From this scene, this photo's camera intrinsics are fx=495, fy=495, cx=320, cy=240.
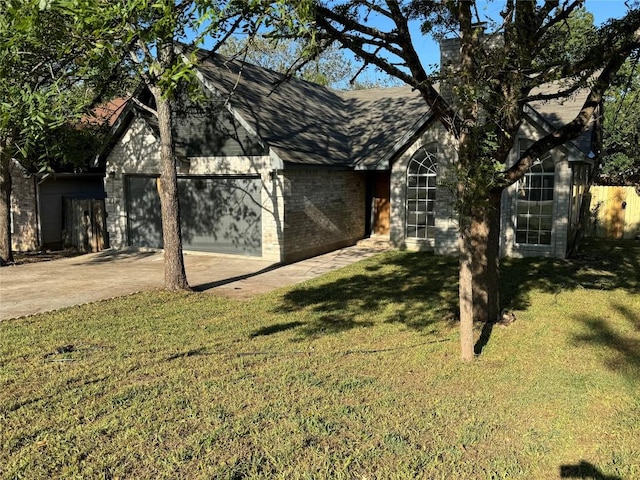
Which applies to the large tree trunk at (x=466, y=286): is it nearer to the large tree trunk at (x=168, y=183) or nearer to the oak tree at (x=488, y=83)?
the oak tree at (x=488, y=83)

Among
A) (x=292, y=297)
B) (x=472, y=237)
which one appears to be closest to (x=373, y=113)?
(x=292, y=297)

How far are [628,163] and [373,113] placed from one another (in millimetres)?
16773

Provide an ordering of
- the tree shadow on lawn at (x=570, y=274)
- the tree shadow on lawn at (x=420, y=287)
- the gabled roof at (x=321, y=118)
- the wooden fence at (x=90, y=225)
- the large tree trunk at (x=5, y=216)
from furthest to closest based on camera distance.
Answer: the wooden fence at (x=90, y=225) < the large tree trunk at (x=5, y=216) < the gabled roof at (x=321, y=118) < the tree shadow on lawn at (x=570, y=274) < the tree shadow on lawn at (x=420, y=287)

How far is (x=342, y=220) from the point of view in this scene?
16.9 m

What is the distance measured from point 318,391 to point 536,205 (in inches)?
450

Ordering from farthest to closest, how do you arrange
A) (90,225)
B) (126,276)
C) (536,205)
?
(90,225) → (536,205) → (126,276)

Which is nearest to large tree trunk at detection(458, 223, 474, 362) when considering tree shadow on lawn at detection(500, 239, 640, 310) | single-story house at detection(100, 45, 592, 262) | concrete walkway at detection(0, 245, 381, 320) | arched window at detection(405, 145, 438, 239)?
tree shadow on lawn at detection(500, 239, 640, 310)

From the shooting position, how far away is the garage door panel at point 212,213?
14594 mm

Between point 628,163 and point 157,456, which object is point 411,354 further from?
point 628,163

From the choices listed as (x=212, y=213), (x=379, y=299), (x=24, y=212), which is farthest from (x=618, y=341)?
(x=24, y=212)

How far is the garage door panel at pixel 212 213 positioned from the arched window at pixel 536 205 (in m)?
7.82

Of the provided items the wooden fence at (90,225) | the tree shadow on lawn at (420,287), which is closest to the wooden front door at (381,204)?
the tree shadow on lawn at (420,287)

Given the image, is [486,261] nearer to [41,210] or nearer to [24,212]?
[41,210]

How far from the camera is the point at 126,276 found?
12.5m
